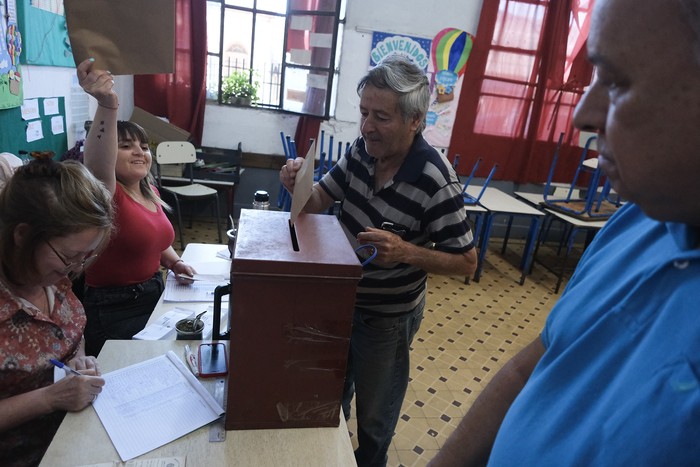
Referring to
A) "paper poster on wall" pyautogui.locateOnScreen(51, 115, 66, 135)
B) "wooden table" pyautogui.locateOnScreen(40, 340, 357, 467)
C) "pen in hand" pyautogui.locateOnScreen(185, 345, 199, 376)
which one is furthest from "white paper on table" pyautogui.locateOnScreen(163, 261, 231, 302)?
"paper poster on wall" pyautogui.locateOnScreen(51, 115, 66, 135)

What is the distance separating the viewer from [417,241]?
1.46m

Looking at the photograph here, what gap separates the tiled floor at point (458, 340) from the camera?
2133 mm

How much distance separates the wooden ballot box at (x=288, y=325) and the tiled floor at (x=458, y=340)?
120 cm

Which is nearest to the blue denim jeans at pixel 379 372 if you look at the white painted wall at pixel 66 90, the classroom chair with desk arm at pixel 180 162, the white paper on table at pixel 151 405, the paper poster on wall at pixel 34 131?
the white paper on table at pixel 151 405

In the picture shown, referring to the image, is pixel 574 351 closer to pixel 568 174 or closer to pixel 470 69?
pixel 470 69

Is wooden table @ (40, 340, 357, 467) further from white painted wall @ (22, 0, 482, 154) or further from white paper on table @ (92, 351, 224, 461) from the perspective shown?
white painted wall @ (22, 0, 482, 154)

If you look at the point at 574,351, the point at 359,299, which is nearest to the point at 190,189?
the point at 359,299

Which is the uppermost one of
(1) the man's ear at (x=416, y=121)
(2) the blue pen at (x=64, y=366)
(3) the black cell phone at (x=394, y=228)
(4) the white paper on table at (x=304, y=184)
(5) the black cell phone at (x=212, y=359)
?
(1) the man's ear at (x=416, y=121)

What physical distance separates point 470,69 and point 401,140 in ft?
12.7

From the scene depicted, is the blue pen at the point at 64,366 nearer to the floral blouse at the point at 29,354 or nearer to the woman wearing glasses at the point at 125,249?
the floral blouse at the point at 29,354

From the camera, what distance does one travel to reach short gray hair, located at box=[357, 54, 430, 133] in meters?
1.38

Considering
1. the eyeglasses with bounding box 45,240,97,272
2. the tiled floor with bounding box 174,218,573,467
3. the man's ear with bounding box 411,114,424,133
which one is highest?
the man's ear with bounding box 411,114,424,133

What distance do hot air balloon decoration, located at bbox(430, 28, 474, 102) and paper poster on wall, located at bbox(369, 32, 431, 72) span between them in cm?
10

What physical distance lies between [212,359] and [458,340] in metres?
2.25
